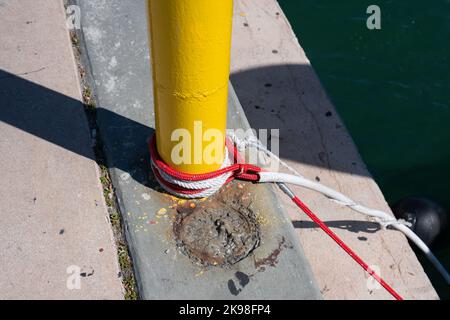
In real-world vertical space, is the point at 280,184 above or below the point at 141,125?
below

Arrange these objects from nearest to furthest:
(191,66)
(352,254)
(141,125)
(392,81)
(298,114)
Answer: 1. (191,66)
2. (352,254)
3. (141,125)
4. (298,114)
5. (392,81)

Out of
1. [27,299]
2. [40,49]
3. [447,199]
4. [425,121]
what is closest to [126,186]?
[27,299]

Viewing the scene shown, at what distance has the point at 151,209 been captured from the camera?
3.00 m

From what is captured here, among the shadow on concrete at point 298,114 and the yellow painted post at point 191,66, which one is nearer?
the yellow painted post at point 191,66

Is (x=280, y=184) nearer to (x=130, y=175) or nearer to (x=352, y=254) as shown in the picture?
(x=352, y=254)

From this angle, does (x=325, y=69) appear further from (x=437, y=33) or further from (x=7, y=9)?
(x=7, y=9)

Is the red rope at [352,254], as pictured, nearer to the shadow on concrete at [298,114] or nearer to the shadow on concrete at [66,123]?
the shadow on concrete at [298,114]

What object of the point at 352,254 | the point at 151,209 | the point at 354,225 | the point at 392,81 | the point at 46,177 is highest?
the point at 46,177

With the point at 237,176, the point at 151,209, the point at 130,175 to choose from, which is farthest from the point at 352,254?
the point at 130,175

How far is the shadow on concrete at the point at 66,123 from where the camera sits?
10.5 ft

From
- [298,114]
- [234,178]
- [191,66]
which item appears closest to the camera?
[191,66]

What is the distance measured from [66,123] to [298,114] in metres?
1.67

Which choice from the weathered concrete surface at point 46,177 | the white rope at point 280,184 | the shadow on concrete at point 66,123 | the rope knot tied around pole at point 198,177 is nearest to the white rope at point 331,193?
the white rope at point 280,184
